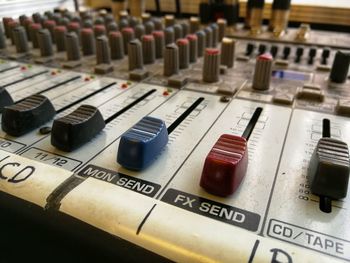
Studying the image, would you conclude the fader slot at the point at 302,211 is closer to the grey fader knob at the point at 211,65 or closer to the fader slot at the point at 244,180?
the fader slot at the point at 244,180

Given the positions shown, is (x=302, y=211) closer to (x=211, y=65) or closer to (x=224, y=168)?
(x=224, y=168)

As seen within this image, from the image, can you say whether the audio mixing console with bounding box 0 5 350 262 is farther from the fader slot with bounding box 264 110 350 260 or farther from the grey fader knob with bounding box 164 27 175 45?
the grey fader knob with bounding box 164 27 175 45

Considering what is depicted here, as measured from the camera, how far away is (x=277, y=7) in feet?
5.47

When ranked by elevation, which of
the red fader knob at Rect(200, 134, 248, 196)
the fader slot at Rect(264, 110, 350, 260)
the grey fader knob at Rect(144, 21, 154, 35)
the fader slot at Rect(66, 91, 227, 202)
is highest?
the grey fader knob at Rect(144, 21, 154, 35)

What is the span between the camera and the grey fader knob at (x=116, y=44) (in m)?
1.36

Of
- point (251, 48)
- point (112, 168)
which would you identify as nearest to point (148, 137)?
point (112, 168)

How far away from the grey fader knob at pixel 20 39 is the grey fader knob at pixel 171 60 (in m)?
0.71

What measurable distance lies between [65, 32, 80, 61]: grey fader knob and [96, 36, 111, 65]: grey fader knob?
122 mm

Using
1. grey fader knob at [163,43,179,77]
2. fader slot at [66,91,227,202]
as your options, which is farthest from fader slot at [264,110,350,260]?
grey fader knob at [163,43,179,77]

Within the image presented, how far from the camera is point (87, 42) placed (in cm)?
142

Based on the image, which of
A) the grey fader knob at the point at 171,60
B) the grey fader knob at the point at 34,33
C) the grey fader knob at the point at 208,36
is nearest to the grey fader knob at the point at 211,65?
the grey fader knob at the point at 171,60

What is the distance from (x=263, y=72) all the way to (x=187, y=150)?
480 millimetres

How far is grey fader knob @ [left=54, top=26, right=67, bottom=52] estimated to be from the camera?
146 centimetres

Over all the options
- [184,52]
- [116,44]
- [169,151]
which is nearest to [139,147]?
[169,151]
